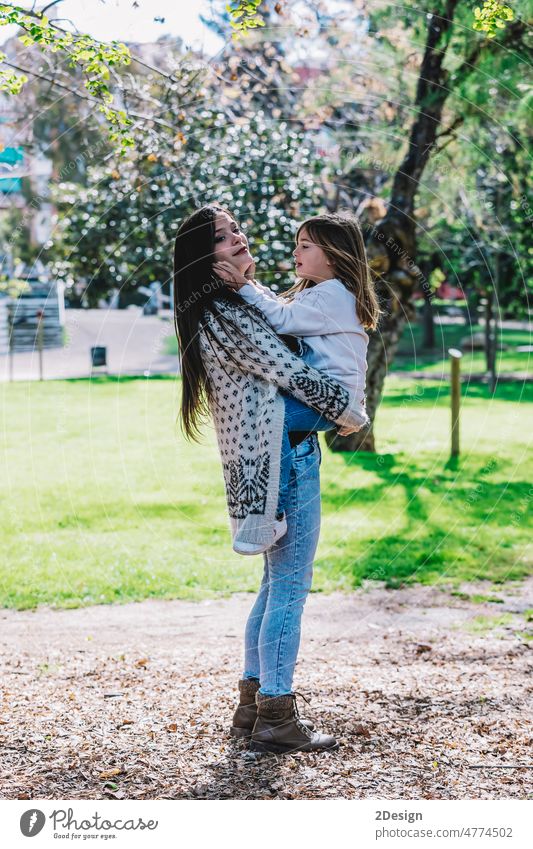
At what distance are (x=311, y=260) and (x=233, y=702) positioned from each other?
84.2 inches

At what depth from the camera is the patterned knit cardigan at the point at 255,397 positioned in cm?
363

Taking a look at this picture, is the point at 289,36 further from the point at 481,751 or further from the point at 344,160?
the point at 481,751

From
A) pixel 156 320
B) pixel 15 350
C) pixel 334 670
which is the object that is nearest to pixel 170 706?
pixel 334 670

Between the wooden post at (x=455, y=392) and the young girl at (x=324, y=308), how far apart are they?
310 inches

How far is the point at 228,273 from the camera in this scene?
146 inches

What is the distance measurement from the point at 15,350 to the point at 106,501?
17.9 m

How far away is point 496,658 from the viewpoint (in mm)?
5410

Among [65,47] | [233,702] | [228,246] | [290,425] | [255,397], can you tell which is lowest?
[233,702]

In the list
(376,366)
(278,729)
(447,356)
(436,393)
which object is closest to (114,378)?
(436,393)

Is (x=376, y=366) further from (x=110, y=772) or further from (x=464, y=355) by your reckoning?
(x=464, y=355)

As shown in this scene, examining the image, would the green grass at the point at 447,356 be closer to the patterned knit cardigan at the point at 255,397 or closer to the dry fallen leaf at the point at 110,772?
the patterned knit cardigan at the point at 255,397

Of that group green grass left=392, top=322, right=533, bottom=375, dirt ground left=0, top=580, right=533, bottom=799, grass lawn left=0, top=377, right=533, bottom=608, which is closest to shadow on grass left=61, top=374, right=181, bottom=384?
grass lawn left=0, top=377, right=533, bottom=608

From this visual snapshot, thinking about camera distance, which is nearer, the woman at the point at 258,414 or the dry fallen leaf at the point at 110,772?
the woman at the point at 258,414

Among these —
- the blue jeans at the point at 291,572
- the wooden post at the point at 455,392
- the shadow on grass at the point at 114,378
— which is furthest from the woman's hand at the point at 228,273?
the shadow on grass at the point at 114,378
